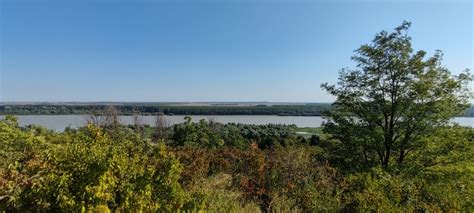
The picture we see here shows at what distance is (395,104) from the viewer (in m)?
10.3

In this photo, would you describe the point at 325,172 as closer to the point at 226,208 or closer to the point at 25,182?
the point at 226,208

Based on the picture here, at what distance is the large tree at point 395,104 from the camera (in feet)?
32.9

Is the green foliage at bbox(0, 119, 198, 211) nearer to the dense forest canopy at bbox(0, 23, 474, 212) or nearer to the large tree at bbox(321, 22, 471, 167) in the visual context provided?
the dense forest canopy at bbox(0, 23, 474, 212)

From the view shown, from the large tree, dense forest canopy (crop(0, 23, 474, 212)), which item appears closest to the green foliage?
dense forest canopy (crop(0, 23, 474, 212))

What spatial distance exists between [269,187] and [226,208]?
1947mm

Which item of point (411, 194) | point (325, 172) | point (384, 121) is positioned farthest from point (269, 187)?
point (384, 121)

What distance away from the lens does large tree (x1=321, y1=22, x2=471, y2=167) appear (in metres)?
10.0

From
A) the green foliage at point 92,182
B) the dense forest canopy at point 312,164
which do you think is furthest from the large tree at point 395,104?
the green foliage at point 92,182

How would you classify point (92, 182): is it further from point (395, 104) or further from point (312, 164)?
point (395, 104)

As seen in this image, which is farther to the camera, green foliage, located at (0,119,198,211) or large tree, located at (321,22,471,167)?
large tree, located at (321,22,471,167)

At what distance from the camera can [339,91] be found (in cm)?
1145

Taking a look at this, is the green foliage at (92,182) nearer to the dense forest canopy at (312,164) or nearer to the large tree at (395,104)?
the dense forest canopy at (312,164)

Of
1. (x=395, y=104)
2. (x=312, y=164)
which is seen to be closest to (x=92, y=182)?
(x=312, y=164)

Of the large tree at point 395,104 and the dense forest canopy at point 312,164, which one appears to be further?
the large tree at point 395,104
